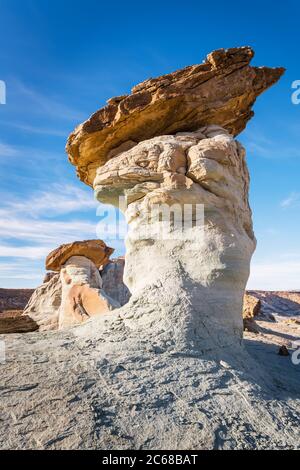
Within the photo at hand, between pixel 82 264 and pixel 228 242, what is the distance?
7.85 m

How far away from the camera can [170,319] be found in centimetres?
388

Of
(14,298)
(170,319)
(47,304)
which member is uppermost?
(170,319)

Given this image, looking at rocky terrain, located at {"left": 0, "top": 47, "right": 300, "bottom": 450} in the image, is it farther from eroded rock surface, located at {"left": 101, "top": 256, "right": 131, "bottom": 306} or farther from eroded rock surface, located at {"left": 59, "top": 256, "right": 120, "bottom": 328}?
eroded rock surface, located at {"left": 101, "top": 256, "right": 131, "bottom": 306}

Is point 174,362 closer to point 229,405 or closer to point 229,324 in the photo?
point 229,405

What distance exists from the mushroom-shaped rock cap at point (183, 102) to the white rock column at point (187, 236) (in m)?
0.43

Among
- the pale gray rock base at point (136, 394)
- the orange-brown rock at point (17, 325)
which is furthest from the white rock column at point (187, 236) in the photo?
the orange-brown rock at point (17, 325)

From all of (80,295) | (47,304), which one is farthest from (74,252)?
(47,304)

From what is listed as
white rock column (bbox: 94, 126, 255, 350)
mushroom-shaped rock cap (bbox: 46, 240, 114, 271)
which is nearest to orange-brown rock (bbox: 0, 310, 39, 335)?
mushroom-shaped rock cap (bbox: 46, 240, 114, 271)

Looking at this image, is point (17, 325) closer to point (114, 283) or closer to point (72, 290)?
point (72, 290)

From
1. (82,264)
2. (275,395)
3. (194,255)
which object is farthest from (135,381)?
(82,264)

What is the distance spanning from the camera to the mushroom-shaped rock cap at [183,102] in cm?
516

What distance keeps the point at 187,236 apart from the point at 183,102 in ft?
7.01

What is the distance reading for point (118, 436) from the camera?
2.46 m

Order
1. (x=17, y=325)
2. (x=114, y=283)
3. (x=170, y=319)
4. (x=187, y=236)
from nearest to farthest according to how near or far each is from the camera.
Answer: (x=170, y=319) → (x=187, y=236) → (x=17, y=325) → (x=114, y=283)
